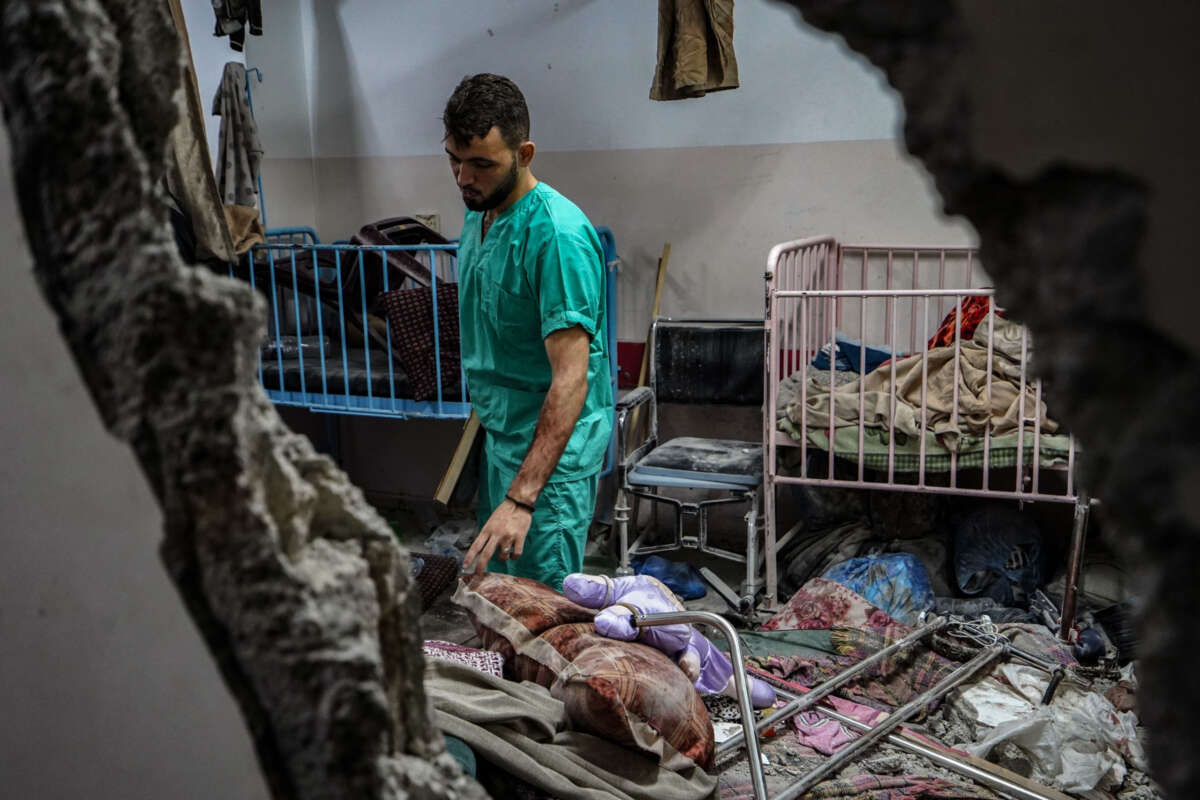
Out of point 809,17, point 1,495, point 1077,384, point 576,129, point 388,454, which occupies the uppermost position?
point 576,129

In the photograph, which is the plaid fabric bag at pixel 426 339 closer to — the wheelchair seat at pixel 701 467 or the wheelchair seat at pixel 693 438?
the wheelchair seat at pixel 693 438

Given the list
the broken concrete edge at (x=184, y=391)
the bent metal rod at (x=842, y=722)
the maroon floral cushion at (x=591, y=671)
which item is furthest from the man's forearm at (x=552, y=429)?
the broken concrete edge at (x=184, y=391)

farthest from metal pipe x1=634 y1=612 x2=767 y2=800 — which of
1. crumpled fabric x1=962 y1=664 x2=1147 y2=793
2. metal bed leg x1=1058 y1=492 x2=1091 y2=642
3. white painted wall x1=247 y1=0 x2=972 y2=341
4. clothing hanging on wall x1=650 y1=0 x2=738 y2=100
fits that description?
white painted wall x1=247 y1=0 x2=972 y2=341

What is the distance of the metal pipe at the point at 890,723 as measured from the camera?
6.37ft

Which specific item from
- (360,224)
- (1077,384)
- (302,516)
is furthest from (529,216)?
(360,224)

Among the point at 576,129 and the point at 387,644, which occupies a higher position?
the point at 576,129

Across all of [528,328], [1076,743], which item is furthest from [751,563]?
[528,328]

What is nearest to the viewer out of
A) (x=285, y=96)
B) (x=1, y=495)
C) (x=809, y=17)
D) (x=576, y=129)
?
(x=809, y=17)

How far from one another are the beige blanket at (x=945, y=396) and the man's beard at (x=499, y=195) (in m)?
1.54

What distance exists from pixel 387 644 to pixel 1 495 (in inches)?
16.6

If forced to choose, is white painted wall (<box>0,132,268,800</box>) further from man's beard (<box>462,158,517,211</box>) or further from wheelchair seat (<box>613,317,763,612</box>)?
wheelchair seat (<box>613,317,763,612</box>)

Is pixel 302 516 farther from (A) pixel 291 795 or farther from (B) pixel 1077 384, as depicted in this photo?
(B) pixel 1077 384

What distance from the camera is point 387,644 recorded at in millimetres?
634

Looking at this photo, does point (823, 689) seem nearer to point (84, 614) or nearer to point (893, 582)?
point (893, 582)
